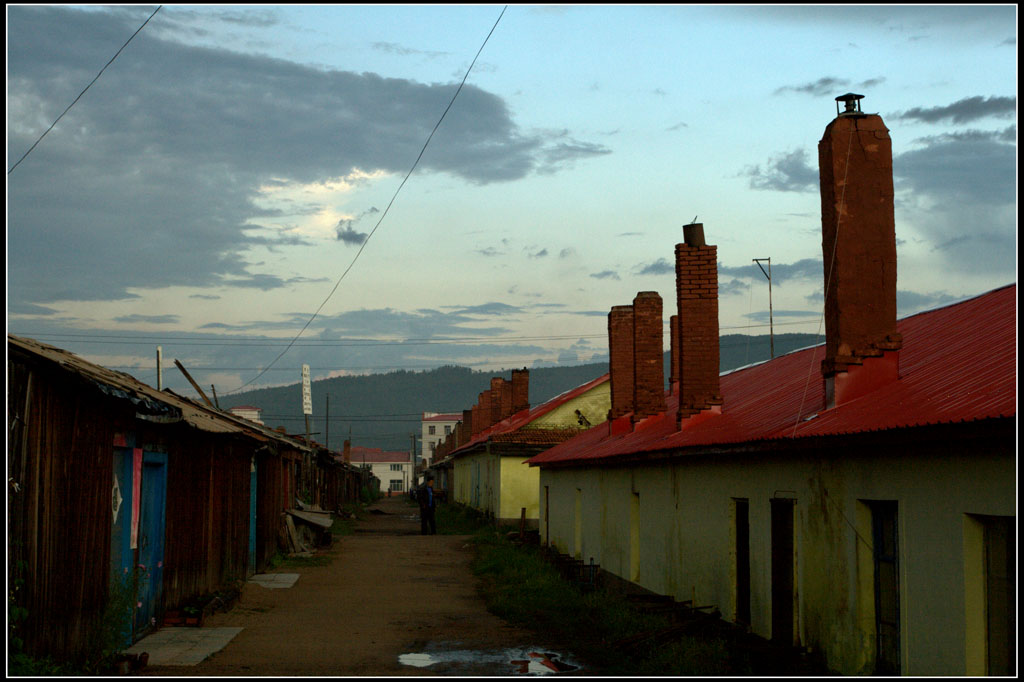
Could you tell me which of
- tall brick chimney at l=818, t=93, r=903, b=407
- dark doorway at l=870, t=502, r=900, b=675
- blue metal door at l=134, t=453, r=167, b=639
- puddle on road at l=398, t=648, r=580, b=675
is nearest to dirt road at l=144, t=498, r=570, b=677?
puddle on road at l=398, t=648, r=580, b=675

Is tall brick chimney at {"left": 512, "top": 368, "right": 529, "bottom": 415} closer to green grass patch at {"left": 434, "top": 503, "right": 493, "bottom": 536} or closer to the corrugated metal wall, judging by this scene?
green grass patch at {"left": 434, "top": 503, "right": 493, "bottom": 536}

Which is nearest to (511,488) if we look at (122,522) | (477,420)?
(477,420)

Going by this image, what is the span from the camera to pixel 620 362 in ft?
76.0

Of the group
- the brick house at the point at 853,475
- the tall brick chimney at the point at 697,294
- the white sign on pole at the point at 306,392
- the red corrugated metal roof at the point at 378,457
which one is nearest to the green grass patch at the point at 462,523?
the white sign on pole at the point at 306,392

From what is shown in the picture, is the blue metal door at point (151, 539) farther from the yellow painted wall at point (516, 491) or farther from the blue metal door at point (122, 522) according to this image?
the yellow painted wall at point (516, 491)

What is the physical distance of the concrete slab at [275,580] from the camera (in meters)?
18.4

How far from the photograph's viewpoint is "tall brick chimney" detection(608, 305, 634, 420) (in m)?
22.7

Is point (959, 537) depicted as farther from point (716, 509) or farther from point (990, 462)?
point (716, 509)

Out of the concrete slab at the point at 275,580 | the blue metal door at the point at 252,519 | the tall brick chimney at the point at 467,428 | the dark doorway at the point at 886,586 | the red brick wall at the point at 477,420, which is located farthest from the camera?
the tall brick chimney at the point at 467,428

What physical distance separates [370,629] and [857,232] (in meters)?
8.10

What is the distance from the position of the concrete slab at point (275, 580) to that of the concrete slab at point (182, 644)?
528 cm

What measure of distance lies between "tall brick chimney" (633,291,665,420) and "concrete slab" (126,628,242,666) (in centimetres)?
981

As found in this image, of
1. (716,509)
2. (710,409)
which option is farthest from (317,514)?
(716,509)

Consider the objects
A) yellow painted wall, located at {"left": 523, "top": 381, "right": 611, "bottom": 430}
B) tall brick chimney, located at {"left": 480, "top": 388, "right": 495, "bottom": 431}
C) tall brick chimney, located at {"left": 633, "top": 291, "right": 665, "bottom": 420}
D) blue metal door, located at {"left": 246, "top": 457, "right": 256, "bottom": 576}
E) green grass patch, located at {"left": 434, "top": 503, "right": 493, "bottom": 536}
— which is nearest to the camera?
blue metal door, located at {"left": 246, "top": 457, "right": 256, "bottom": 576}
